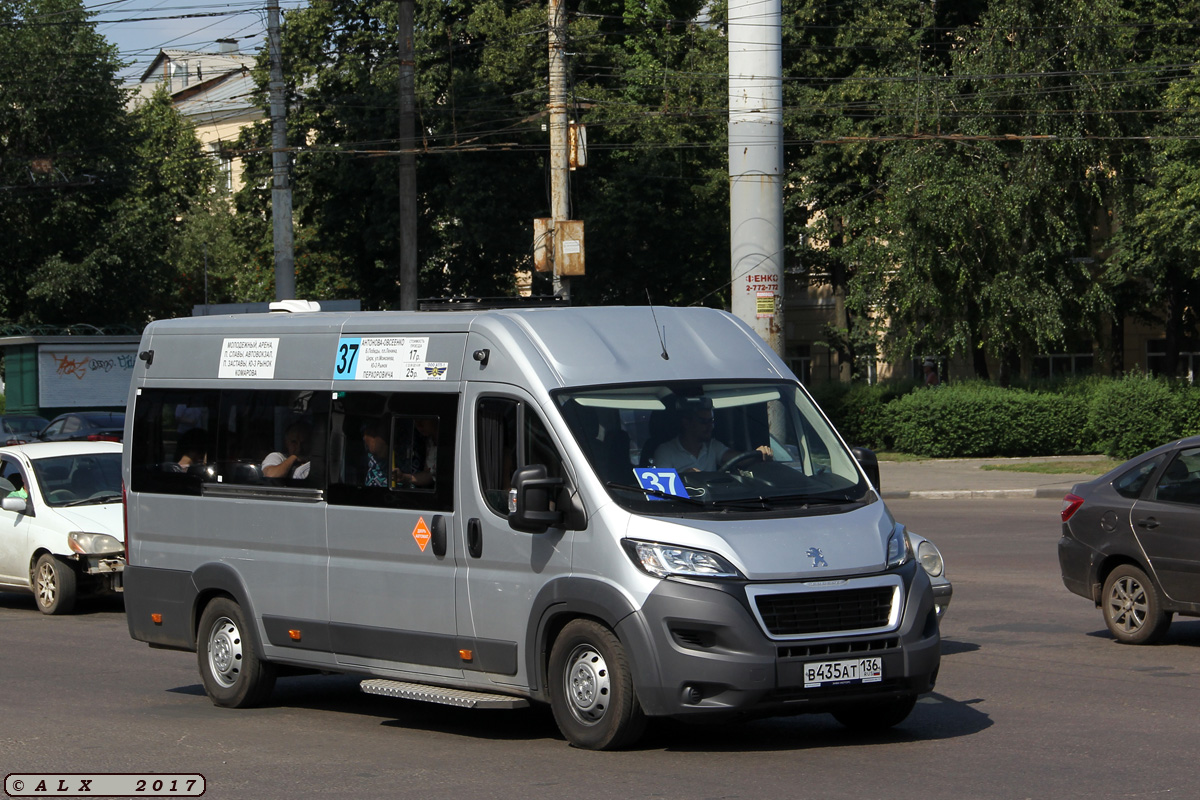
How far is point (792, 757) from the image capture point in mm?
7461

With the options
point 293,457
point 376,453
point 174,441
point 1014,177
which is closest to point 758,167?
point 174,441

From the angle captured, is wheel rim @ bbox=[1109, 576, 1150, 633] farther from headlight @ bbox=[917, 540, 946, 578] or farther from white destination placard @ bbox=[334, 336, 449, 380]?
white destination placard @ bbox=[334, 336, 449, 380]

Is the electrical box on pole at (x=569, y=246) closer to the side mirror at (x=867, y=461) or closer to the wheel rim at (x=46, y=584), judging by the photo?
the wheel rim at (x=46, y=584)

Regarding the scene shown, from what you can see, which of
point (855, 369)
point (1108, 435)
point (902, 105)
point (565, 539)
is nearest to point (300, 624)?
point (565, 539)

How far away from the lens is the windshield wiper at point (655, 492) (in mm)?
7539

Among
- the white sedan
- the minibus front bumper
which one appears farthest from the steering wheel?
the white sedan

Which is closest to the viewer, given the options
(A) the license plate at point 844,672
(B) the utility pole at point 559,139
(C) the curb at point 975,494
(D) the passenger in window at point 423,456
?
(A) the license plate at point 844,672

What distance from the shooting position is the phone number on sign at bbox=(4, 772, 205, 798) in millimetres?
6910

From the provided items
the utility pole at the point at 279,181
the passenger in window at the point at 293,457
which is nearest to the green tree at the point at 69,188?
the utility pole at the point at 279,181

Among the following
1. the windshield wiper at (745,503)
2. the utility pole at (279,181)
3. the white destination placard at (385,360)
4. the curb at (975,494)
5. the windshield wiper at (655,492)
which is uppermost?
the utility pole at (279,181)

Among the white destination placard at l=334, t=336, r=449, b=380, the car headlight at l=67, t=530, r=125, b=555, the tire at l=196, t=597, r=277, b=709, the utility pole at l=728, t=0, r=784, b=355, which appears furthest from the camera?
the utility pole at l=728, t=0, r=784, b=355

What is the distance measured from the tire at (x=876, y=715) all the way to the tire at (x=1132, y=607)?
353cm

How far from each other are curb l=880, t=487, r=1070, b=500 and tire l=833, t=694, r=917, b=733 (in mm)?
18229

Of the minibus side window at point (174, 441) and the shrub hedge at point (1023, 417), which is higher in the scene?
the minibus side window at point (174, 441)
